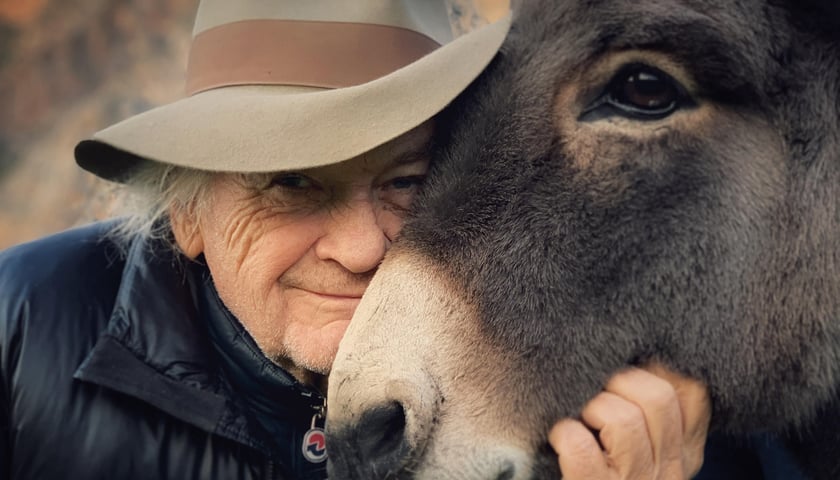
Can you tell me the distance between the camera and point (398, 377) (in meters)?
1.52

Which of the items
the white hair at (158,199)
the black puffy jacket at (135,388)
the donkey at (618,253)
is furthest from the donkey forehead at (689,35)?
the black puffy jacket at (135,388)

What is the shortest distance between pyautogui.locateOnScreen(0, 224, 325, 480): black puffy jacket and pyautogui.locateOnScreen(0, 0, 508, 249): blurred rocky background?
4489mm

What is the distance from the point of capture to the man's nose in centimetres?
196

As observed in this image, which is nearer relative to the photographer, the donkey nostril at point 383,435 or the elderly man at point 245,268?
the donkey nostril at point 383,435

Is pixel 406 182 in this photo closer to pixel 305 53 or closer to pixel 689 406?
pixel 305 53

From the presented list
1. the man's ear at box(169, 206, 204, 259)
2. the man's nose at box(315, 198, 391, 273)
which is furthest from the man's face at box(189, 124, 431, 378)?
the man's ear at box(169, 206, 204, 259)

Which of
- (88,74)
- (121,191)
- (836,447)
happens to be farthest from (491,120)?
(88,74)

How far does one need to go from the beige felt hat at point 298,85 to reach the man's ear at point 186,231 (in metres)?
0.22

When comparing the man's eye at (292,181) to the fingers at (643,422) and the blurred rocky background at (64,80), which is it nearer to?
the fingers at (643,422)

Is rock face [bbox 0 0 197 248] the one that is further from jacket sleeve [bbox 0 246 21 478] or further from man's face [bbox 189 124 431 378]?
man's face [bbox 189 124 431 378]

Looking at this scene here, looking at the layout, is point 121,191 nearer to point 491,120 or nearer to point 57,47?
point 491,120

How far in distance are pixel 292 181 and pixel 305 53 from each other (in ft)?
1.18

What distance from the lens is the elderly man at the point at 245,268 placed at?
5.71 feet

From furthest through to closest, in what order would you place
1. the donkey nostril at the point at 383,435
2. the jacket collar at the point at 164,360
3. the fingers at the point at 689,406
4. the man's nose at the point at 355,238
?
the jacket collar at the point at 164,360
the man's nose at the point at 355,238
the fingers at the point at 689,406
the donkey nostril at the point at 383,435
